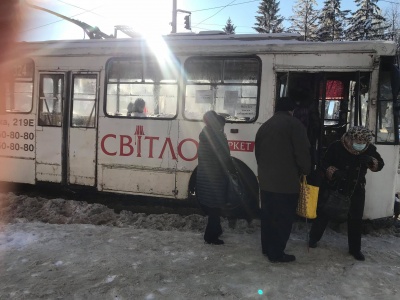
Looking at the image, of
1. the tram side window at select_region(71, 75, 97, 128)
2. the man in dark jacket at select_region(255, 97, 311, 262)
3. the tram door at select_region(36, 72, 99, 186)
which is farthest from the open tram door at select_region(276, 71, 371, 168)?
the tram door at select_region(36, 72, 99, 186)

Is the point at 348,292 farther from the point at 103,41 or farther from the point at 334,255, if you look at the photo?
the point at 103,41

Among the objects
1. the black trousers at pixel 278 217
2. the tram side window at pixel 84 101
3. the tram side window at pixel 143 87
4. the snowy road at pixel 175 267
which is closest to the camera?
the snowy road at pixel 175 267

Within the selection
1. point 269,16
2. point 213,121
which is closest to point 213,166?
point 213,121

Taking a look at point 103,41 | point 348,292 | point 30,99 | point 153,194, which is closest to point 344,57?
point 348,292

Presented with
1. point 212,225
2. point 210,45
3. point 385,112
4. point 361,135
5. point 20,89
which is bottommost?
point 212,225

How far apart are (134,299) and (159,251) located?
1.24 meters

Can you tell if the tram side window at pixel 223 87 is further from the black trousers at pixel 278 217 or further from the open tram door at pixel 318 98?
the black trousers at pixel 278 217

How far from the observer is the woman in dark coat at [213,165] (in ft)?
15.6

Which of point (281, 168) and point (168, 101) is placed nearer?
point (281, 168)

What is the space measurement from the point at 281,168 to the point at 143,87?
10.0 ft

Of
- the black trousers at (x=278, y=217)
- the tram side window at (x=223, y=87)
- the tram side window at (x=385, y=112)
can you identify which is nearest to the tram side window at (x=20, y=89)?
the tram side window at (x=223, y=87)

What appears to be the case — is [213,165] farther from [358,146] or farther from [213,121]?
[358,146]

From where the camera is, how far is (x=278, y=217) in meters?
4.38

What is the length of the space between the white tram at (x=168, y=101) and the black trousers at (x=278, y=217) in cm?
148
